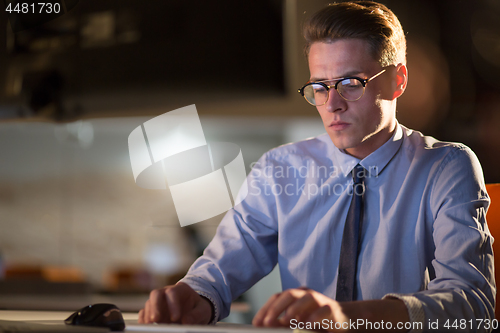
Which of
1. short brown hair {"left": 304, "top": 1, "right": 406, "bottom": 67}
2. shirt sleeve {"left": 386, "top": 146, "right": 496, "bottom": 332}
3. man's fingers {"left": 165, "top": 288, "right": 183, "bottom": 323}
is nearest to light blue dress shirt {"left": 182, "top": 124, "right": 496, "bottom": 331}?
shirt sleeve {"left": 386, "top": 146, "right": 496, "bottom": 332}

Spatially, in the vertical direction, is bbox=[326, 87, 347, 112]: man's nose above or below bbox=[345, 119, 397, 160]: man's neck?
above

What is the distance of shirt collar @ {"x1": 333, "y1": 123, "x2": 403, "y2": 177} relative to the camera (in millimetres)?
1102

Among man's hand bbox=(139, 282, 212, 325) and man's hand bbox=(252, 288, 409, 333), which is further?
man's hand bbox=(139, 282, 212, 325)

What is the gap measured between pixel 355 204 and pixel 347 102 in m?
0.28

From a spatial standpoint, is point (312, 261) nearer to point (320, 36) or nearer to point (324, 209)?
point (324, 209)

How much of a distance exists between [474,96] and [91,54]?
176 cm

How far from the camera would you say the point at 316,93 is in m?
1.08

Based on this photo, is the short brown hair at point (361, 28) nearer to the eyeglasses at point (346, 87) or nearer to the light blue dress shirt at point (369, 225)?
the eyeglasses at point (346, 87)

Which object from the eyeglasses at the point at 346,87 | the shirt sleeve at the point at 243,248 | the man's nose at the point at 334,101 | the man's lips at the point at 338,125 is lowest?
the shirt sleeve at the point at 243,248

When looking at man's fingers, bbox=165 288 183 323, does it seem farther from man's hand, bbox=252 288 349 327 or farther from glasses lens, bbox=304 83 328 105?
glasses lens, bbox=304 83 328 105

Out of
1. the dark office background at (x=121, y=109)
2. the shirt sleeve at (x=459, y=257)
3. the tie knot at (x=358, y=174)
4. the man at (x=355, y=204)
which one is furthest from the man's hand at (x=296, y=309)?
the dark office background at (x=121, y=109)

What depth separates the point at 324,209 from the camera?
3.80ft

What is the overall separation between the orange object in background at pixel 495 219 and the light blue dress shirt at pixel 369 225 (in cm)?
7

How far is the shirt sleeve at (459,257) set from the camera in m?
0.69
